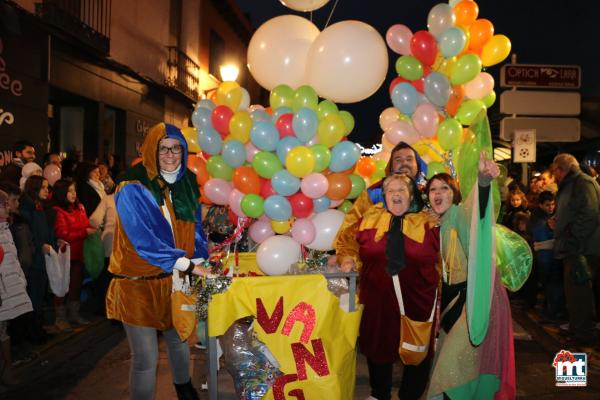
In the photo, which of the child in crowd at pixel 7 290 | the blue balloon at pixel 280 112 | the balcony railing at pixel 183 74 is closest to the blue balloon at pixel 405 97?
the blue balloon at pixel 280 112

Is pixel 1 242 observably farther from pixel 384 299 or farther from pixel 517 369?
pixel 517 369

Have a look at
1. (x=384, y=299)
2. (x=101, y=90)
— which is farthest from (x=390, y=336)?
(x=101, y=90)

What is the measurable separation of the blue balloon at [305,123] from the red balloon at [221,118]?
21.5 inches

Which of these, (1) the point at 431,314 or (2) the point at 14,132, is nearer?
(1) the point at 431,314

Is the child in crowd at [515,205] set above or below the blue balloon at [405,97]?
below

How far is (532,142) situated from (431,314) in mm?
6807

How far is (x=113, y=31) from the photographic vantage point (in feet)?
36.4

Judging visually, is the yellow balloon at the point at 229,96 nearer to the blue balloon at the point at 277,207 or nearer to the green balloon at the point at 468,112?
the blue balloon at the point at 277,207

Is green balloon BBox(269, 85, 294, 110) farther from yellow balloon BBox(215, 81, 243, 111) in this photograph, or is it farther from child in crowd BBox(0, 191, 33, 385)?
child in crowd BBox(0, 191, 33, 385)

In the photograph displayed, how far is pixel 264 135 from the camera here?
150 inches

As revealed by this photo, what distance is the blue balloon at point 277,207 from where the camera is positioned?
389 cm

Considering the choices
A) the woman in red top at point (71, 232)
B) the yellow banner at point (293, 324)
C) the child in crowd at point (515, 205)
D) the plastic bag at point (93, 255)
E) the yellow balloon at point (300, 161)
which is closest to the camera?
the yellow banner at point (293, 324)

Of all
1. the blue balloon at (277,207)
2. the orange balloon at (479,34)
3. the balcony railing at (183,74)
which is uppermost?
the balcony railing at (183,74)

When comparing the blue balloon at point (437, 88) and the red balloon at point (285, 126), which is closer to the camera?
the red balloon at point (285, 126)
